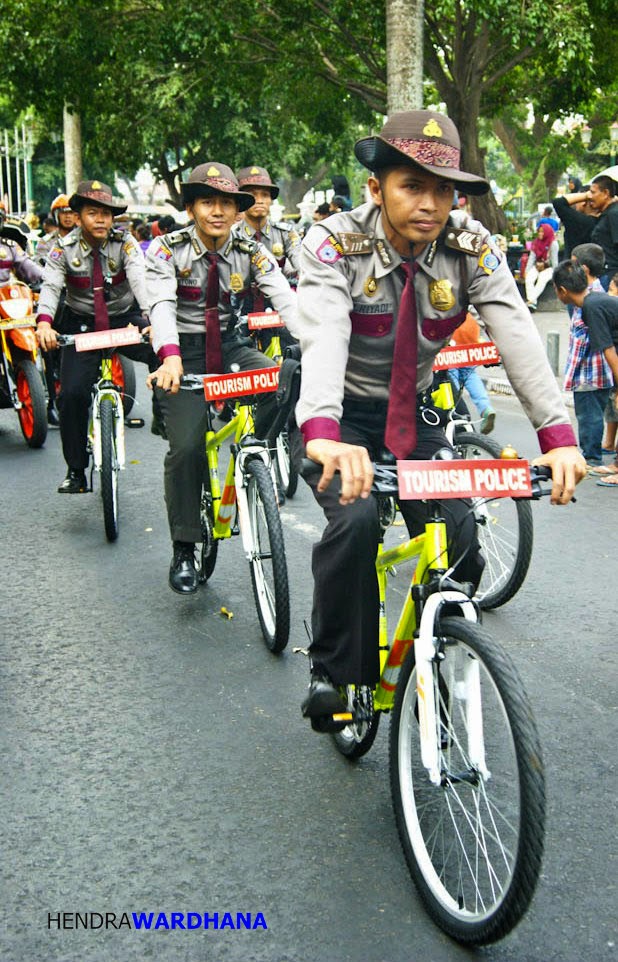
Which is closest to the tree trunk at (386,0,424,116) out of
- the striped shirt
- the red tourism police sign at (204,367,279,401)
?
the striped shirt

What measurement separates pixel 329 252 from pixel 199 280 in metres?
2.55

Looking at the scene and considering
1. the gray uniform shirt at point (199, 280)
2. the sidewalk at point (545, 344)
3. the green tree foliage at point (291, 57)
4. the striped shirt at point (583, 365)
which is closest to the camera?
the gray uniform shirt at point (199, 280)

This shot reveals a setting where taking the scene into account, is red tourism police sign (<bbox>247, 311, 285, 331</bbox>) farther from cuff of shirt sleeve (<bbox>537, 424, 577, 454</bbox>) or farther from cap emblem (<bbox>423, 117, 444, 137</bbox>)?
cuff of shirt sleeve (<bbox>537, 424, 577, 454</bbox>)

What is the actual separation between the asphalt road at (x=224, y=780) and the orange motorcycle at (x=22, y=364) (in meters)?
3.23

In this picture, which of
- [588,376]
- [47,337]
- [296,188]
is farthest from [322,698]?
[296,188]

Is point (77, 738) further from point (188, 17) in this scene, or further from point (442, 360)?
point (188, 17)

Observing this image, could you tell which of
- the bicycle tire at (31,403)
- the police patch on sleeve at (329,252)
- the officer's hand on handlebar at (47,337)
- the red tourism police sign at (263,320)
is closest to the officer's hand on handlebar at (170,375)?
the red tourism police sign at (263,320)

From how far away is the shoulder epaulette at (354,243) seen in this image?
11.7 ft

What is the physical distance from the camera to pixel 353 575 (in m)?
3.48

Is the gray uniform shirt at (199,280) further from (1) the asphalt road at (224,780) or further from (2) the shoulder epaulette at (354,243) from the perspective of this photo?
(2) the shoulder epaulette at (354,243)

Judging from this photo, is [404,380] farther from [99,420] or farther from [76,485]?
[76,485]

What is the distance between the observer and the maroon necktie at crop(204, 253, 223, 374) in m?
6.00

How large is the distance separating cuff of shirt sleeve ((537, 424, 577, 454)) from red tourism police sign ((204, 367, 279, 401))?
6.58ft

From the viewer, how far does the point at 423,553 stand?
3.24m
